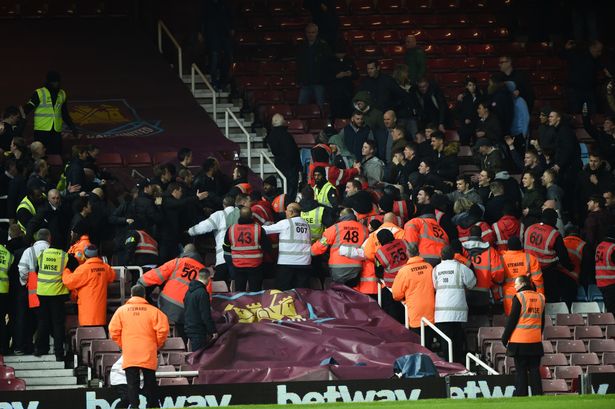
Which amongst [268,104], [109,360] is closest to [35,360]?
[109,360]

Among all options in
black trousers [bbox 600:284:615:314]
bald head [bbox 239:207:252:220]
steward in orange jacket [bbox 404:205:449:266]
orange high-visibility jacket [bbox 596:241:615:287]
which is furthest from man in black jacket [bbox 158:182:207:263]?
black trousers [bbox 600:284:615:314]

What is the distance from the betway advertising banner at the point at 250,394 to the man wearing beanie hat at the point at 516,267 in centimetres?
375

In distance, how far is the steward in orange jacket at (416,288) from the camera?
66.2 ft

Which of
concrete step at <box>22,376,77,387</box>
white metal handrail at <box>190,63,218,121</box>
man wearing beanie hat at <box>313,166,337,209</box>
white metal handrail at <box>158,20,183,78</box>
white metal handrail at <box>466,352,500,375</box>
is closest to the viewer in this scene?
white metal handrail at <box>466,352,500,375</box>

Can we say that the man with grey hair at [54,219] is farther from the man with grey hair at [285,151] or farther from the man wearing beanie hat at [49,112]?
the man with grey hair at [285,151]

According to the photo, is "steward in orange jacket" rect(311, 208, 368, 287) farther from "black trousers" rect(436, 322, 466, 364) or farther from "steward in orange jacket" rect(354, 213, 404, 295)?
"black trousers" rect(436, 322, 466, 364)

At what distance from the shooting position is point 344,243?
20.9m

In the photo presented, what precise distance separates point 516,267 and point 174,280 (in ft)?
14.5

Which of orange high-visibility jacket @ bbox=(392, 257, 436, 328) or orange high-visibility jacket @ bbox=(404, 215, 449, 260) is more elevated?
orange high-visibility jacket @ bbox=(404, 215, 449, 260)

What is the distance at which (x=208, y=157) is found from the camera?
24.5 metres

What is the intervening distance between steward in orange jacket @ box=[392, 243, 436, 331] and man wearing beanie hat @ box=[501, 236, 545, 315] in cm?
120

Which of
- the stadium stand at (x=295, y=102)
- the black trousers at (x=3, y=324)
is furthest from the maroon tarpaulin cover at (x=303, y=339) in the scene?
the black trousers at (x=3, y=324)

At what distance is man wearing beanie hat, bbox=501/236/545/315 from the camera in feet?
68.5

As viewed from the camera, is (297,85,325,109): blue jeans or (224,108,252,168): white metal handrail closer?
(224,108,252,168): white metal handrail
